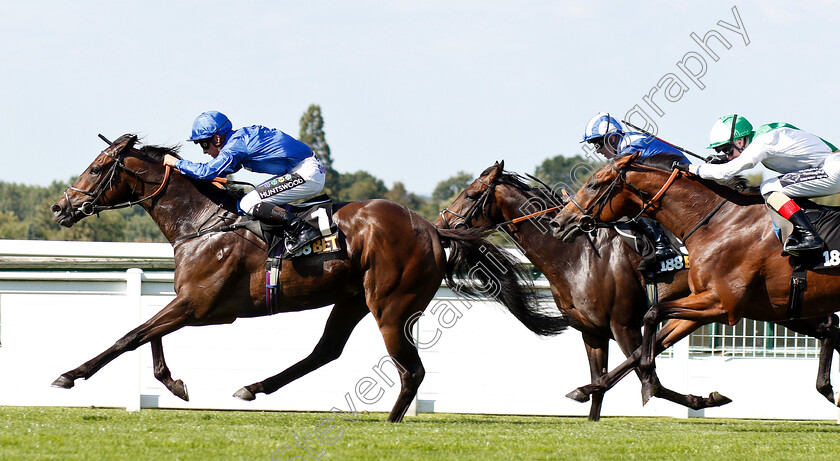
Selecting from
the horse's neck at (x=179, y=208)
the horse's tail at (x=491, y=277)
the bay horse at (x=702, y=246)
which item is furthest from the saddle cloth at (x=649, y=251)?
the horse's neck at (x=179, y=208)

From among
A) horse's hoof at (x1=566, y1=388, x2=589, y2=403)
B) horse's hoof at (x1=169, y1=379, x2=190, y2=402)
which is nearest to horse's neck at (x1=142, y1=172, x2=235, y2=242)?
horse's hoof at (x1=169, y1=379, x2=190, y2=402)

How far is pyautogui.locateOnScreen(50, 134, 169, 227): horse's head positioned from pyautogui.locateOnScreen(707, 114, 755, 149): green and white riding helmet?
4007mm

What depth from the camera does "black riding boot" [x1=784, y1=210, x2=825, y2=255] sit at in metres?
6.03

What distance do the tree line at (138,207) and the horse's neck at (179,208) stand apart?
27.7 metres

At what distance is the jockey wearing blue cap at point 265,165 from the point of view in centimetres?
675

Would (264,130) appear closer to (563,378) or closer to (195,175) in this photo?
(195,175)

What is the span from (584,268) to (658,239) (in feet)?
1.97

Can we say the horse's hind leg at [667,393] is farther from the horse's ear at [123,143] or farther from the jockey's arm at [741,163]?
the horse's ear at [123,143]

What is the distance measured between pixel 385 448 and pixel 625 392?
4.54m

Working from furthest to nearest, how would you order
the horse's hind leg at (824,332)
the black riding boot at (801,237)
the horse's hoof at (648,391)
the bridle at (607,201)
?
1. the horse's hind leg at (824,332)
2. the bridle at (607,201)
3. the horse's hoof at (648,391)
4. the black riding boot at (801,237)

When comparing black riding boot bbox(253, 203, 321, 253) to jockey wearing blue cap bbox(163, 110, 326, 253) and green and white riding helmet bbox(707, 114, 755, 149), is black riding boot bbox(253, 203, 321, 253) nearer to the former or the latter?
jockey wearing blue cap bbox(163, 110, 326, 253)

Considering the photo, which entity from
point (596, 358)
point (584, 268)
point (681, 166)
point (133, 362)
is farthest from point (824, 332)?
point (133, 362)

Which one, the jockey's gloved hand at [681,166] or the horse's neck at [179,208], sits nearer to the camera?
the jockey's gloved hand at [681,166]

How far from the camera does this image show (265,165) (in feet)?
22.9
